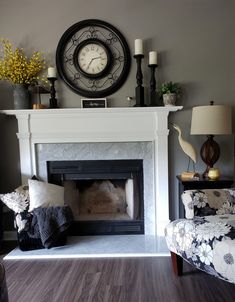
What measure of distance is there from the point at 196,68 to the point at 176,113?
1.60ft

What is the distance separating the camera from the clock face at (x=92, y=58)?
9.07ft

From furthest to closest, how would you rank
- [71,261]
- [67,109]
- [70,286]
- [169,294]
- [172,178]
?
[172,178] < [67,109] < [71,261] < [70,286] < [169,294]

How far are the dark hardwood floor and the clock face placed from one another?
181 centimetres

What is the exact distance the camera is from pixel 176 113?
280 cm

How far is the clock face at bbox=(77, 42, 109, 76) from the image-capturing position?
2766 millimetres

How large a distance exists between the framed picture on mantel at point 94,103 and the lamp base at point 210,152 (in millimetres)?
1061

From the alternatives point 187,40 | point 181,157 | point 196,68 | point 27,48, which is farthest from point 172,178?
point 27,48

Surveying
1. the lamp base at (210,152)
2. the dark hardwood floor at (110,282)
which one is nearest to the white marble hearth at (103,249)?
the dark hardwood floor at (110,282)

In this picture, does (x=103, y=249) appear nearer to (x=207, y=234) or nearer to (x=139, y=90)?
(x=207, y=234)

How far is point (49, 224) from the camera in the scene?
7.98 feet

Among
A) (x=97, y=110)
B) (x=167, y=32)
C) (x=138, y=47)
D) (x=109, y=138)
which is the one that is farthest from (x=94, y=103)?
(x=167, y=32)

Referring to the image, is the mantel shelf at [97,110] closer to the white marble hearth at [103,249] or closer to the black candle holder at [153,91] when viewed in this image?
the black candle holder at [153,91]

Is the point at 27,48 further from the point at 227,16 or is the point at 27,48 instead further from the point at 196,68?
the point at 227,16

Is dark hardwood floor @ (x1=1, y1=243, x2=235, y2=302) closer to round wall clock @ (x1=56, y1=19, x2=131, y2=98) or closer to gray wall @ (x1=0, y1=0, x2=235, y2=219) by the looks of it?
gray wall @ (x1=0, y1=0, x2=235, y2=219)
